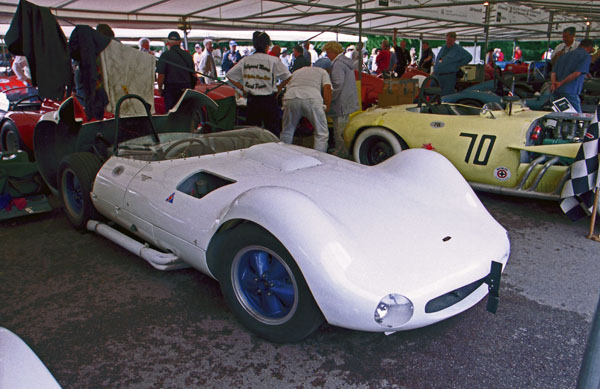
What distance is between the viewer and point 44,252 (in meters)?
3.46

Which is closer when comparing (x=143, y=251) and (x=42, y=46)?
(x=143, y=251)

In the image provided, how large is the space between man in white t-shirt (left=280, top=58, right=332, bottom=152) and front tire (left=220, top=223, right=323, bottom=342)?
142 inches

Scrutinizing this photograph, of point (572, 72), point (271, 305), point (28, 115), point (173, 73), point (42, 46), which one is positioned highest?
point (42, 46)

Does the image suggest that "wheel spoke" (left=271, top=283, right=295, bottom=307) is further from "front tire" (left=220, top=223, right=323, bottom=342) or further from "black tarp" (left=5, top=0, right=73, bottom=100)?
"black tarp" (left=5, top=0, right=73, bottom=100)

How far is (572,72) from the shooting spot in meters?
6.52

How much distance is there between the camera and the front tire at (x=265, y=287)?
2.10 m

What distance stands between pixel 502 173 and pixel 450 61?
13.6 feet

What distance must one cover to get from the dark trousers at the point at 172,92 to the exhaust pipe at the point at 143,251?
121 inches

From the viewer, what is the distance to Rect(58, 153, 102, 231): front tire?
142 inches

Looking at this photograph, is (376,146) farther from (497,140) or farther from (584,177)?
(584,177)

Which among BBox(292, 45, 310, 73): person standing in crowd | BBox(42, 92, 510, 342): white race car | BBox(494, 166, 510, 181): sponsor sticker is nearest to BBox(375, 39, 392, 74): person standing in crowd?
BBox(292, 45, 310, 73): person standing in crowd

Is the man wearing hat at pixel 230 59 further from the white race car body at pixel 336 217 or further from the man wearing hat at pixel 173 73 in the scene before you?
the white race car body at pixel 336 217

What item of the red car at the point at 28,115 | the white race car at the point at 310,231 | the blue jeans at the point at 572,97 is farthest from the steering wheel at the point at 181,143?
the blue jeans at the point at 572,97

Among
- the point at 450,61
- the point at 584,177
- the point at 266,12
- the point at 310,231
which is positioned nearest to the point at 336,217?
the point at 310,231
